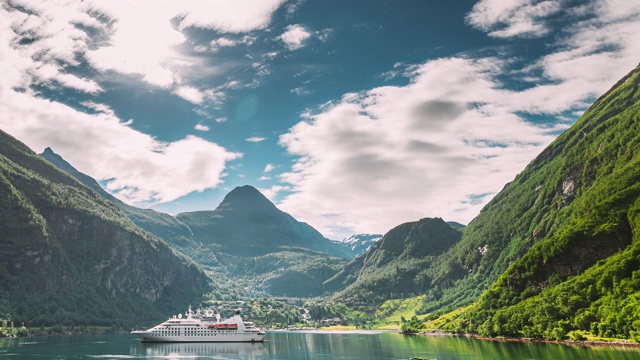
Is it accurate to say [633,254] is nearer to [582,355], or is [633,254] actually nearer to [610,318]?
[610,318]

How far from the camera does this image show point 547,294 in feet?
589

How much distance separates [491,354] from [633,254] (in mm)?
74952

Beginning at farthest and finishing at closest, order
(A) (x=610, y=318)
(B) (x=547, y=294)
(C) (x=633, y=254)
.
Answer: (B) (x=547, y=294) < (C) (x=633, y=254) < (A) (x=610, y=318)

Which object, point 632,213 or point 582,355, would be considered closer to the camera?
point 582,355

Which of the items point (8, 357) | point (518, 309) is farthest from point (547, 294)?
point (8, 357)

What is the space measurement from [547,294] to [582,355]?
7543cm

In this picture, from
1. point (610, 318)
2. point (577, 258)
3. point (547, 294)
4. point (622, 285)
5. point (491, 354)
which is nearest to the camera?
point (491, 354)

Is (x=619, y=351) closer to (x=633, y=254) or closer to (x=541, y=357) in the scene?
(x=541, y=357)

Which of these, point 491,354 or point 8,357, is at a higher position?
point 8,357

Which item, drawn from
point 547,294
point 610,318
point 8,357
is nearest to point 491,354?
point 610,318

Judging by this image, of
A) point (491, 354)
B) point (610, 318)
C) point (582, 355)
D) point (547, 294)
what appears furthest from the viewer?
point (547, 294)

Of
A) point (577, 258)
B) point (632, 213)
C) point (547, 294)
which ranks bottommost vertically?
point (547, 294)

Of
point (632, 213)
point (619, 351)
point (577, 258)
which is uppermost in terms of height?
point (632, 213)

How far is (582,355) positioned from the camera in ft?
359
